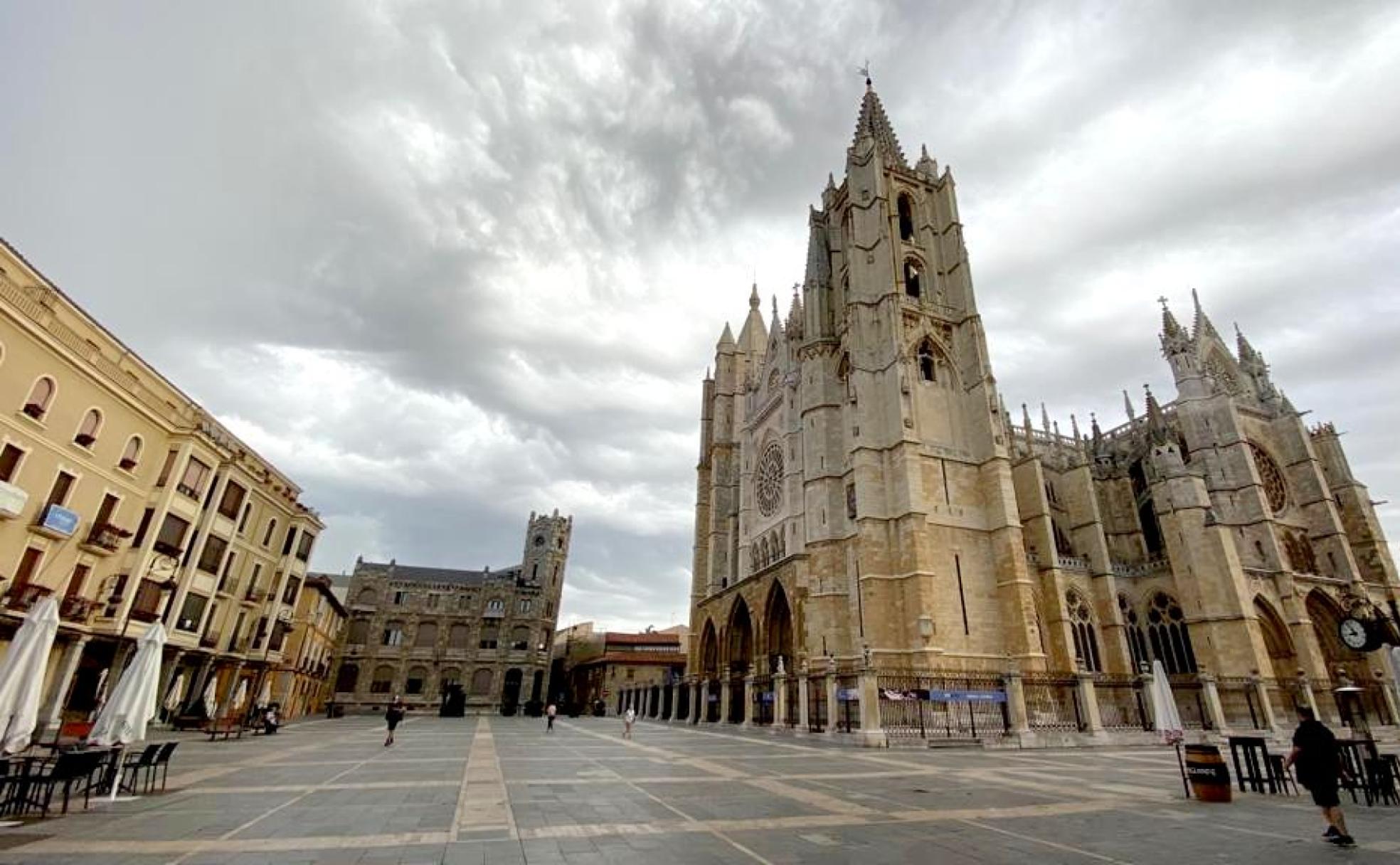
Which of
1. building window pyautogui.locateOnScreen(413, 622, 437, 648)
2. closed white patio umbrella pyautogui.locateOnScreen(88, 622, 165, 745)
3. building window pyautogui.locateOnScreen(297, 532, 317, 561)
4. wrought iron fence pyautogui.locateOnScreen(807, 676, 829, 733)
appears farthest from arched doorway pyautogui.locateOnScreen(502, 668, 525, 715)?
closed white patio umbrella pyautogui.locateOnScreen(88, 622, 165, 745)

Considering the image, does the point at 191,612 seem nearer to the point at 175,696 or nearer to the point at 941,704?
the point at 175,696

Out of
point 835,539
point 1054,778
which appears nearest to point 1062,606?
point 835,539

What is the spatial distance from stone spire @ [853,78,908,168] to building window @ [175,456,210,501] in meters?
40.4

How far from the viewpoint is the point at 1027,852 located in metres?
6.18

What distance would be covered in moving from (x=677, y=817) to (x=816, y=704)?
2067cm

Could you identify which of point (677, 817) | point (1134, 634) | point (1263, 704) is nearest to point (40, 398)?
point (677, 817)

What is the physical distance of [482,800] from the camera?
8914mm

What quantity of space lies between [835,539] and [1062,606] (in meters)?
11.2

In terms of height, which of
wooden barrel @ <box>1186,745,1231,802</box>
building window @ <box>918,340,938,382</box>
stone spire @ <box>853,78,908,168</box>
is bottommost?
wooden barrel @ <box>1186,745,1231,802</box>

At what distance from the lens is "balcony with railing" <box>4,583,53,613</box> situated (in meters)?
17.3

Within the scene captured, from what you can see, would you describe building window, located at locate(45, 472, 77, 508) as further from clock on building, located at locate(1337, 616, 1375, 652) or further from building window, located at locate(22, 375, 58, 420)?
clock on building, located at locate(1337, 616, 1375, 652)

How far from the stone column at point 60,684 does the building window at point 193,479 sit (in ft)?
19.9

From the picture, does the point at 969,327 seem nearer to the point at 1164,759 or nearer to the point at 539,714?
the point at 1164,759

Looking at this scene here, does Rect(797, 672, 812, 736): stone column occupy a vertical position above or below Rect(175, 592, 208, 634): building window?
below
